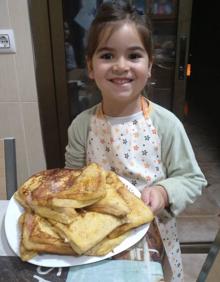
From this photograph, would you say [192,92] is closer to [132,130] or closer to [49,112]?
[49,112]

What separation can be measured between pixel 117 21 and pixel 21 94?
0.93m

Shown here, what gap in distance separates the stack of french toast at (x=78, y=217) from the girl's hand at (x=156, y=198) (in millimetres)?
60

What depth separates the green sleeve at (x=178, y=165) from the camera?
78 centimetres

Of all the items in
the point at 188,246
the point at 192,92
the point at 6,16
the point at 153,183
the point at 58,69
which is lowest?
the point at 188,246

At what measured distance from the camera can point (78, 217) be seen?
1.89ft

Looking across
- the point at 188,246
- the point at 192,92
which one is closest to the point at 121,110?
the point at 188,246

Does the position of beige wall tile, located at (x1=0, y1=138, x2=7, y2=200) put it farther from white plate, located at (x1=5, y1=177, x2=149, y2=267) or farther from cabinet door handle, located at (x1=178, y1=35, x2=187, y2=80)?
cabinet door handle, located at (x1=178, y1=35, x2=187, y2=80)

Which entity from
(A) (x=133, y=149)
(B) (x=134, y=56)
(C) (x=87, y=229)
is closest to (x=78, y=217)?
(C) (x=87, y=229)

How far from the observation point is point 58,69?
5.09 feet

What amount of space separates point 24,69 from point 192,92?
3.38 m

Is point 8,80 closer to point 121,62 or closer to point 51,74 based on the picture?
point 51,74

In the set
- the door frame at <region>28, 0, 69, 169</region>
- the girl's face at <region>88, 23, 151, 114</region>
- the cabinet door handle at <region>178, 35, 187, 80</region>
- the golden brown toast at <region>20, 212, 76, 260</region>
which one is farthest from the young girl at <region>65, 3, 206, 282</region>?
the cabinet door handle at <region>178, 35, 187, 80</region>

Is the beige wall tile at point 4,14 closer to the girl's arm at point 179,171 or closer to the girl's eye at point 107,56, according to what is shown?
the girl's eye at point 107,56

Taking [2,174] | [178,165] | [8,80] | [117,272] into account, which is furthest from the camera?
[8,80]
